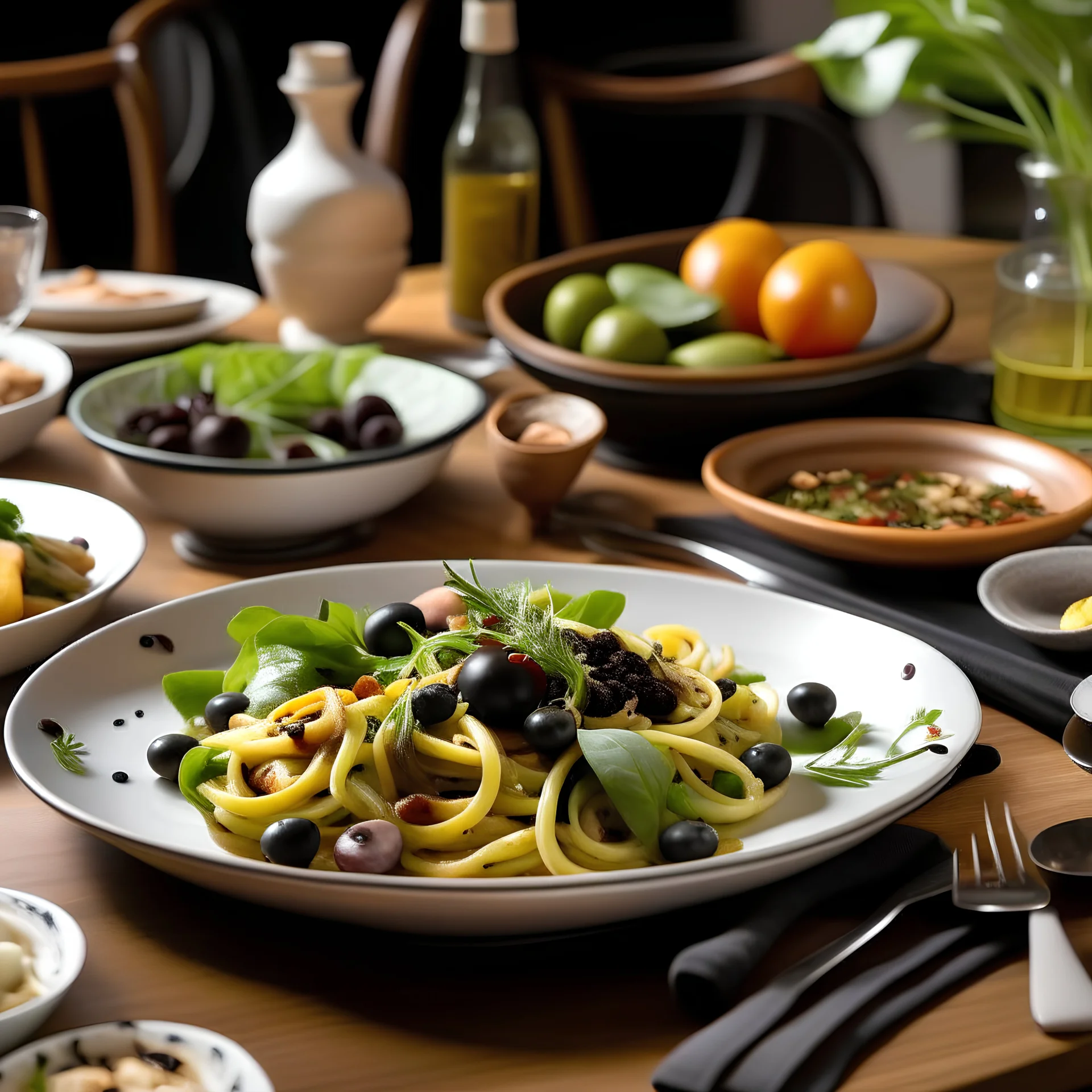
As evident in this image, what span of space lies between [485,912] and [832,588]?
597 mm

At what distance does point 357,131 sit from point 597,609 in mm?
3499

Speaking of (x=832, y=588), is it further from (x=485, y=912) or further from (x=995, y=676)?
(x=485, y=912)

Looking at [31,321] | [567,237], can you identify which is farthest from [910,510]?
[567,237]

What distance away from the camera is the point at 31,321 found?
1.86m

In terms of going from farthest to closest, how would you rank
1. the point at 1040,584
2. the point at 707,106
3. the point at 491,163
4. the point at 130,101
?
the point at 707,106
the point at 130,101
the point at 491,163
the point at 1040,584

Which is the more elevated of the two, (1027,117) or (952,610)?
(1027,117)

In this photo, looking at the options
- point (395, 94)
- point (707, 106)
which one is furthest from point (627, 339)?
point (707, 106)

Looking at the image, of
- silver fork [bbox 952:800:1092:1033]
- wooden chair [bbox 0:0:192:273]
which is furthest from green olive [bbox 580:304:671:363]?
wooden chair [bbox 0:0:192:273]

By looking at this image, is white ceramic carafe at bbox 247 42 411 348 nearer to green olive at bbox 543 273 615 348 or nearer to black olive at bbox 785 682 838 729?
green olive at bbox 543 273 615 348

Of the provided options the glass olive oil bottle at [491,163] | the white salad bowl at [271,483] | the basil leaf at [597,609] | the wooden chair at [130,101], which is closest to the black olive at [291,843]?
the basil leaf at [597,609]

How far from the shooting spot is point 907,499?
4.49 ft

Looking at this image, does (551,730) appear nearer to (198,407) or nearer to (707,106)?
(198,407)

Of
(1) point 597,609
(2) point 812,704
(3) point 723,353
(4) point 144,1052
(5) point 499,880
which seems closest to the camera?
(4) point 144,1052

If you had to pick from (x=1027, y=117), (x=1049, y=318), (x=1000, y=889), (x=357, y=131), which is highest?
(x=1027, y=117)
